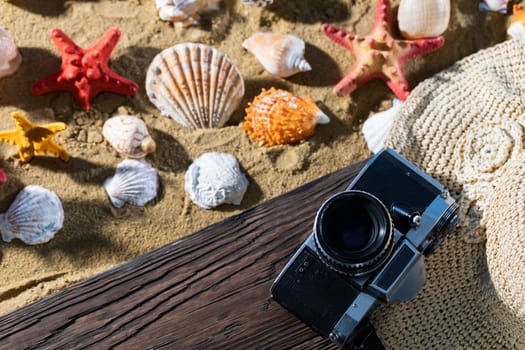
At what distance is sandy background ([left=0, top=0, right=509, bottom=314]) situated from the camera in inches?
55.1

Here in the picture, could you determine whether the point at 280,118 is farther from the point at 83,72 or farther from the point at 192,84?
the point at 83,72

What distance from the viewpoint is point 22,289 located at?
137 centimetres

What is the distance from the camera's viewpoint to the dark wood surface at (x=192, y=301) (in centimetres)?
108

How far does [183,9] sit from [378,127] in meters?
0.54

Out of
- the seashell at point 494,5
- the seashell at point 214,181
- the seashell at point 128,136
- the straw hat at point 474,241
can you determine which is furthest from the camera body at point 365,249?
the seashell at point 494,5

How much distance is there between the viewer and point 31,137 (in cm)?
134


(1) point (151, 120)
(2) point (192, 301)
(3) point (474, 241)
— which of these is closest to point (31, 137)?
(1) point (151, 120)

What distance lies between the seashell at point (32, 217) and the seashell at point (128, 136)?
18cm

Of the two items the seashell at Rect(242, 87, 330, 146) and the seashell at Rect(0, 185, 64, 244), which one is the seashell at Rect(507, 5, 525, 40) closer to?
the seashell at Rect(242, 87, 330, 146)

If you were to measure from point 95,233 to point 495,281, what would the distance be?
84 cm

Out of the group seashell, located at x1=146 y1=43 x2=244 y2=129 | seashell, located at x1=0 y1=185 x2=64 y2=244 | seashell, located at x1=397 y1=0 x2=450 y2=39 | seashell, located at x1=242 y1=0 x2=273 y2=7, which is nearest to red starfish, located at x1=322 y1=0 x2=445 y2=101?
seashell, located at x1=397 y1=0 x2=450 y2=39

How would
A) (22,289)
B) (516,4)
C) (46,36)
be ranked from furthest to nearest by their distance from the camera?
(516,4), (46,36), (22,289)

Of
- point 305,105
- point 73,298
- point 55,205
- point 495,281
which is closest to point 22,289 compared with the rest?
point 55,205

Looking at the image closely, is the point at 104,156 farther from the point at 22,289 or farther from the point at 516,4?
the point at 516,4
